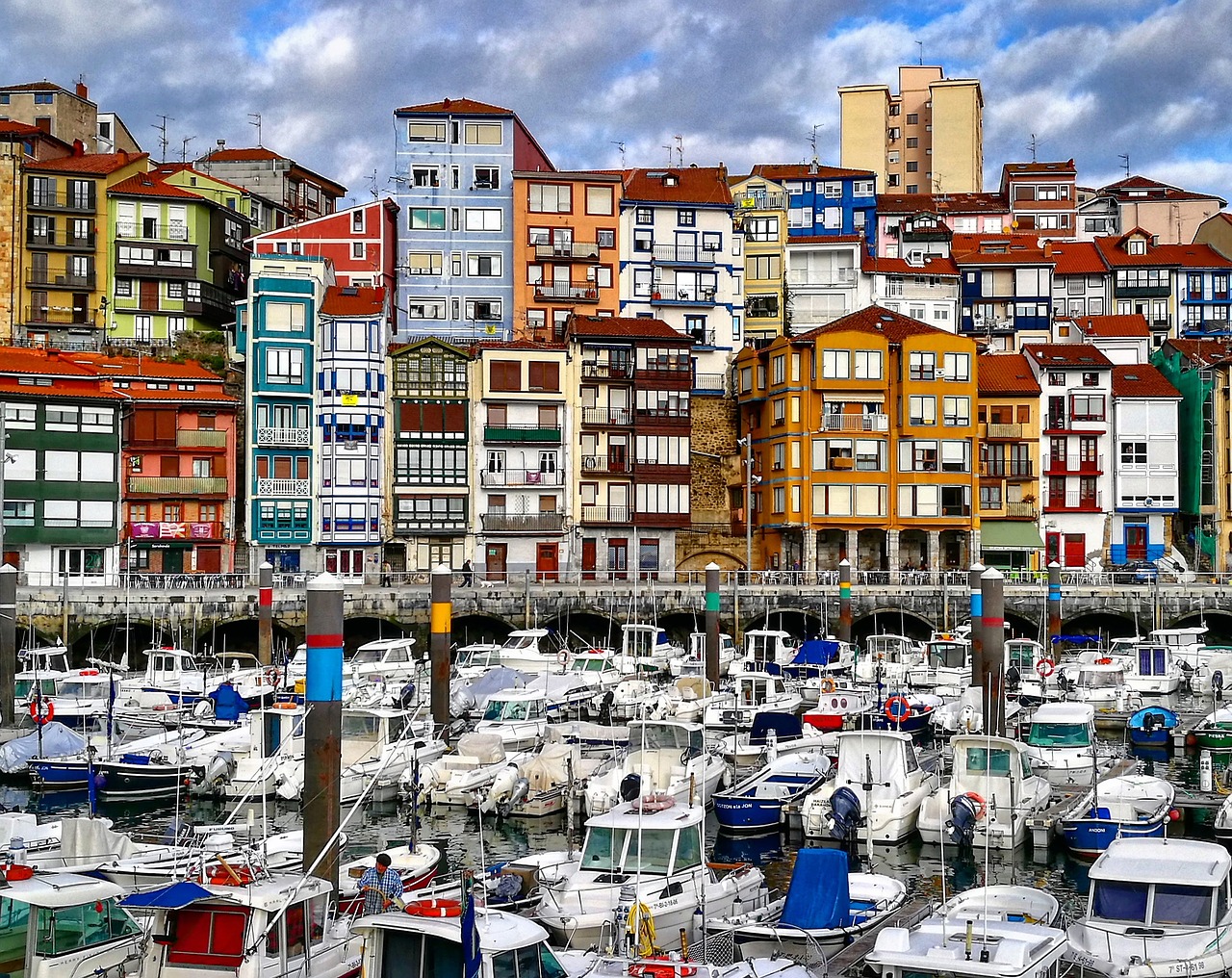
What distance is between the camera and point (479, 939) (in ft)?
60.7

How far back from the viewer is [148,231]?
88.2 metres

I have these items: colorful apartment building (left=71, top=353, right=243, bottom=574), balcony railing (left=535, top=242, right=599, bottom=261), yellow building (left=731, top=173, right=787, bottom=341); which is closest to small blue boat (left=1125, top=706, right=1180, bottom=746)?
colorful apartment building (left=71, top=353, right=243, bottom=574)

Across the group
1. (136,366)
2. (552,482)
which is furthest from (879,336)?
(136,366)

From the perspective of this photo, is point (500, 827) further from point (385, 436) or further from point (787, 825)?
point (385, 436)

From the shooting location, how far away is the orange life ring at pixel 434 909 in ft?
60.7

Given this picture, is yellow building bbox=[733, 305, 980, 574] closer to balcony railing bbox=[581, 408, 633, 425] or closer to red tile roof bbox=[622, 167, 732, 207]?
balcony railing bbox=[581, 408, 633, 425]

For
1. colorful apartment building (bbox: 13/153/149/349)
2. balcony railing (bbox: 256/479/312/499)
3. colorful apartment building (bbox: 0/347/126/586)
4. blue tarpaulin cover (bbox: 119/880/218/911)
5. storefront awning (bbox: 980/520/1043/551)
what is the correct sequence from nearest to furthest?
blue tarpaulin cover (bbox: 119/880/218/911)
colorful apartment building (bbox: 0/347/126/586)
balcony railing (bbox: 256/479/312/499)
storefront awning (bbox: 980/520/1043/551)
colorful apartment building (bbox: 13/153/149/349)

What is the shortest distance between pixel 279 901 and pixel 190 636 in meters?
→ 44.8

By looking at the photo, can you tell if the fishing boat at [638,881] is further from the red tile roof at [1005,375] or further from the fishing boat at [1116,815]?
the red tile roof at [1005,375]

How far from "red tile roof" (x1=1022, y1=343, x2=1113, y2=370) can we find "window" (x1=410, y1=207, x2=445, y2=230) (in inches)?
1296

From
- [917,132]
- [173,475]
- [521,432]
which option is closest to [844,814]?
[521,432]

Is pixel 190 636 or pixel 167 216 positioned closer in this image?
pixel 190 636

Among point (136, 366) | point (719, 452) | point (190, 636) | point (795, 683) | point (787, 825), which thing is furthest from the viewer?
point (719, 452)

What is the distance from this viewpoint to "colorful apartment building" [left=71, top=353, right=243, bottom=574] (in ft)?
235
